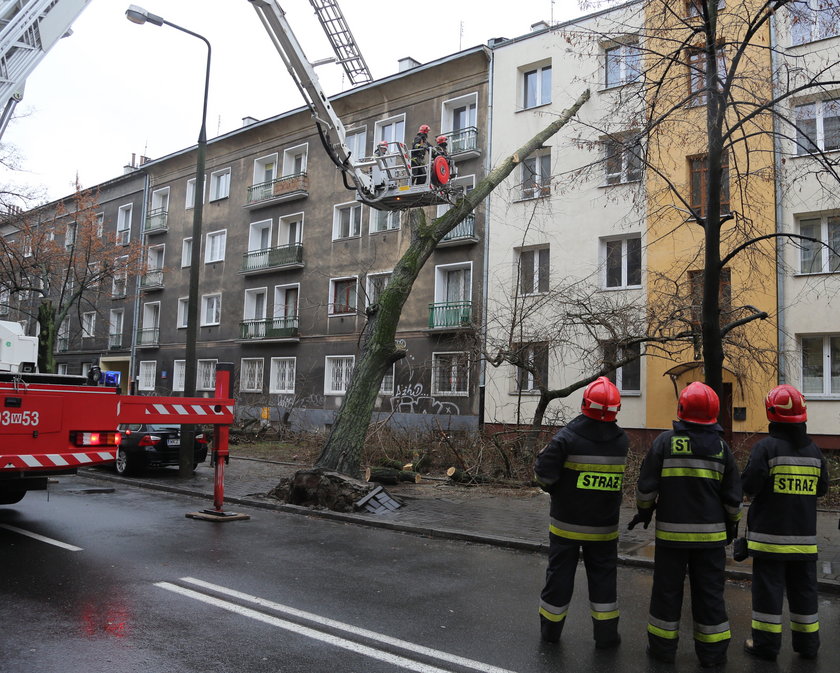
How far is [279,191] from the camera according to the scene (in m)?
29.5

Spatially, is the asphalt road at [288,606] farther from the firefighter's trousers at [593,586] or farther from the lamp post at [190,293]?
the lamp post at [190,293]

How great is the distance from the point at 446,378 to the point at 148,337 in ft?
62.7

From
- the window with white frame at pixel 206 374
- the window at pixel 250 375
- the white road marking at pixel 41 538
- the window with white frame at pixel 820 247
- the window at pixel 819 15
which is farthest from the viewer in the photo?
the window with white frame at pixel 206 374

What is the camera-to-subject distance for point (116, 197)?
127ft

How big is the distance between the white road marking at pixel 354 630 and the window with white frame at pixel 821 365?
1550cm

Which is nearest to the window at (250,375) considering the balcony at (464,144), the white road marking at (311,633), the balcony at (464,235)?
the balcony at (464,235)

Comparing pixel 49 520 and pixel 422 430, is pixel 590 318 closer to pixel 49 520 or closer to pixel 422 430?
pixel 422 430

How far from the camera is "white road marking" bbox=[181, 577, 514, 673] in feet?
14.3

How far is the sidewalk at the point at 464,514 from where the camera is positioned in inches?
309

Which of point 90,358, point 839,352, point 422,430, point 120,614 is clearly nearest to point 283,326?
point 422,430

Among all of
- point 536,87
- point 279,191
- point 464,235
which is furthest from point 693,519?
point 279,191

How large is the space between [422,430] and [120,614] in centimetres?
1183

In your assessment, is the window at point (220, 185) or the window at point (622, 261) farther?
the window at point (220, 185)

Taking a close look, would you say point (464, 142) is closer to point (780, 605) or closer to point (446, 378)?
point (446, 378)
